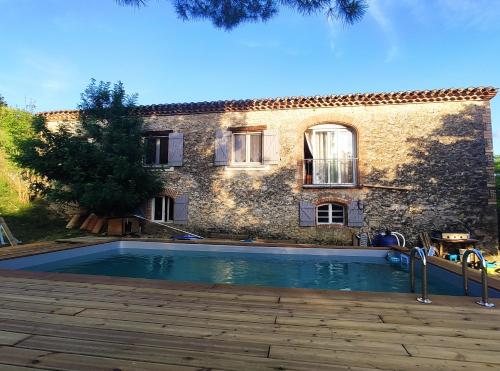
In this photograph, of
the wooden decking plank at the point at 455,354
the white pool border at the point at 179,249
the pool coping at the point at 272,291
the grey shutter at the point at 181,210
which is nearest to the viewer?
the wooden decking plank at the point at 455,354

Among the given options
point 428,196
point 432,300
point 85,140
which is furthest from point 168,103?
point 432,300

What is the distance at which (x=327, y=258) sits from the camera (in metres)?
6.91

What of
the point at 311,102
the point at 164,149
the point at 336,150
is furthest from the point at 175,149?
the point at 336,150

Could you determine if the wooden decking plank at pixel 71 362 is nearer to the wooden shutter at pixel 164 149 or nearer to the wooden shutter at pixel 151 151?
the wooden shutter at pixel 164 149

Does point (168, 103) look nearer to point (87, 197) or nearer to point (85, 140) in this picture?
point (85, 140)

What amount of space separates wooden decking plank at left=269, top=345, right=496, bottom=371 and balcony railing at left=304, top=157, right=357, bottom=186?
8579mm

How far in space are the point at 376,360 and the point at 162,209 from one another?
33.5ft

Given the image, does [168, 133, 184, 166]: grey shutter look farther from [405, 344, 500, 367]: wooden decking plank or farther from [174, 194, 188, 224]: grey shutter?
[405, 344, 500, 367]: wooden decking plank

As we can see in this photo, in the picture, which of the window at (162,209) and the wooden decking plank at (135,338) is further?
the window at (162,209)

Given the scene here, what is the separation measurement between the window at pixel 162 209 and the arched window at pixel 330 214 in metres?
5.43

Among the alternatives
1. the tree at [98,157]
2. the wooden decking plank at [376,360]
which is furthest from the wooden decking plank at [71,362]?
the tree at [98,157]

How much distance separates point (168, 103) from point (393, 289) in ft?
31.4

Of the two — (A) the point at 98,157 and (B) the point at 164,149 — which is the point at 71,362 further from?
(B) the point at 164,149

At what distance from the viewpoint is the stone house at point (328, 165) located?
29.9ft
